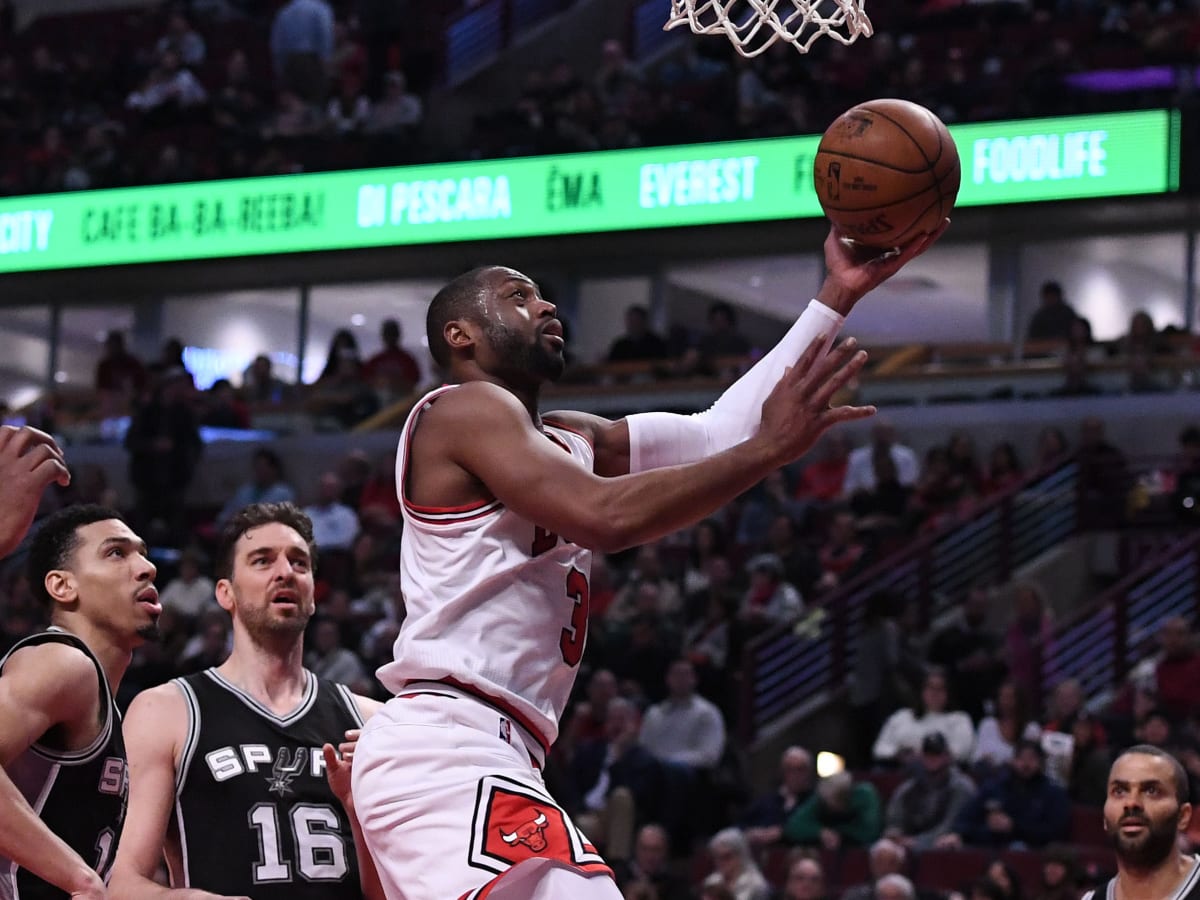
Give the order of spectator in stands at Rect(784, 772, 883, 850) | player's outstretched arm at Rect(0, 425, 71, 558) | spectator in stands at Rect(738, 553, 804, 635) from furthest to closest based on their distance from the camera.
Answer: spectator in stands at Rect(738, 553, 804, 635), spectator in stands at Rect(784, 772, 883, 850), player's outstretched arm at Rect(0, 425, 71, 558)

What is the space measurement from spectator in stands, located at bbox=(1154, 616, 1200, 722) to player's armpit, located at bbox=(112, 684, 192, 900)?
646 cm

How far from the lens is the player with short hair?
404cm

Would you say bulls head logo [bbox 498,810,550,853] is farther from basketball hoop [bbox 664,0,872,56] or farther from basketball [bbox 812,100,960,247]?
basketball hoop [bbox 664,0,872,56]

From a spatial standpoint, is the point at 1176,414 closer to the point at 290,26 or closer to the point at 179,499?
the point at 179,499

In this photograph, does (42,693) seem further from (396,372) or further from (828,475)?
(396,372)

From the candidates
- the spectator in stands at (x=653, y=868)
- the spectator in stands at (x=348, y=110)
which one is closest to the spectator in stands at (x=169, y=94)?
the spectator in stands at (x=348, y=110)

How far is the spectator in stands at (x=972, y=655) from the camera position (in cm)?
1083

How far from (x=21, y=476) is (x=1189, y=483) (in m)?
10.3

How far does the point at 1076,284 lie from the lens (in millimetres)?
17328

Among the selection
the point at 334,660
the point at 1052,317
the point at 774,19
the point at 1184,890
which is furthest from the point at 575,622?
the point at 1052,317

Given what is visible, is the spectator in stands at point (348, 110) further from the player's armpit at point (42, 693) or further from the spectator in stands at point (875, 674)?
the player's armpit at point (42, 693)

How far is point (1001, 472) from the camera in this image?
44.3 ft

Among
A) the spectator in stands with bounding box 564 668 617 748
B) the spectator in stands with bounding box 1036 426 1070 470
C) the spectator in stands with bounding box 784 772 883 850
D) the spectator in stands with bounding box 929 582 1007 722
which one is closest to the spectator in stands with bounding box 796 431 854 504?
the spectator in stands with bounding box 1036 426 1070 470

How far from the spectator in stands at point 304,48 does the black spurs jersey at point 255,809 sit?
15829 millimetres
